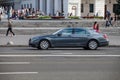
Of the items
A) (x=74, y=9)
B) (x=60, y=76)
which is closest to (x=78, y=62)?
(x=60, y=76)

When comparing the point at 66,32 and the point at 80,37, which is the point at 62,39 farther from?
the point at 80,37

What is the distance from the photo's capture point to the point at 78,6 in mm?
81750

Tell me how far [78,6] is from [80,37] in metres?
52.7

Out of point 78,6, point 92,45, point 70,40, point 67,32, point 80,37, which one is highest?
point 78,6

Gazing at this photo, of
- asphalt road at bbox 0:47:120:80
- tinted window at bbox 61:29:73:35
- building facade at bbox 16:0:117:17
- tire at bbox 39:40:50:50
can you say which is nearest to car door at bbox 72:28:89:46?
tinted window at bbox 61:29:73:35

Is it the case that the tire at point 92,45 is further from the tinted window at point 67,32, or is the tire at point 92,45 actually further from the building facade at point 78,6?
the building facade at point 78,6

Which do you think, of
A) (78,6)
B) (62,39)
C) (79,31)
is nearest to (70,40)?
(62,39)

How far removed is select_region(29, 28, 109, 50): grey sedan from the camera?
29016mm

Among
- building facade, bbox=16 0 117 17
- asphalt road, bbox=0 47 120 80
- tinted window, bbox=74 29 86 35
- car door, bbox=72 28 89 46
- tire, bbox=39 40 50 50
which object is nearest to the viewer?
asphalt road, bbox=0 47 120 80

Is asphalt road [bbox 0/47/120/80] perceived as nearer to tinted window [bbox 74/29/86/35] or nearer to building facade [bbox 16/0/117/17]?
tinted window [bbox 74/29/86/35]

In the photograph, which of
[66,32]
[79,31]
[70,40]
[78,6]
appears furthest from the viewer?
[78,6]

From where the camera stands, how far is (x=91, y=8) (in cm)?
8850

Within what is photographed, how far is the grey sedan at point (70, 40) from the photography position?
95.2 ft

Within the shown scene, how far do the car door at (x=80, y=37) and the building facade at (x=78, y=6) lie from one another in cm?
5006
